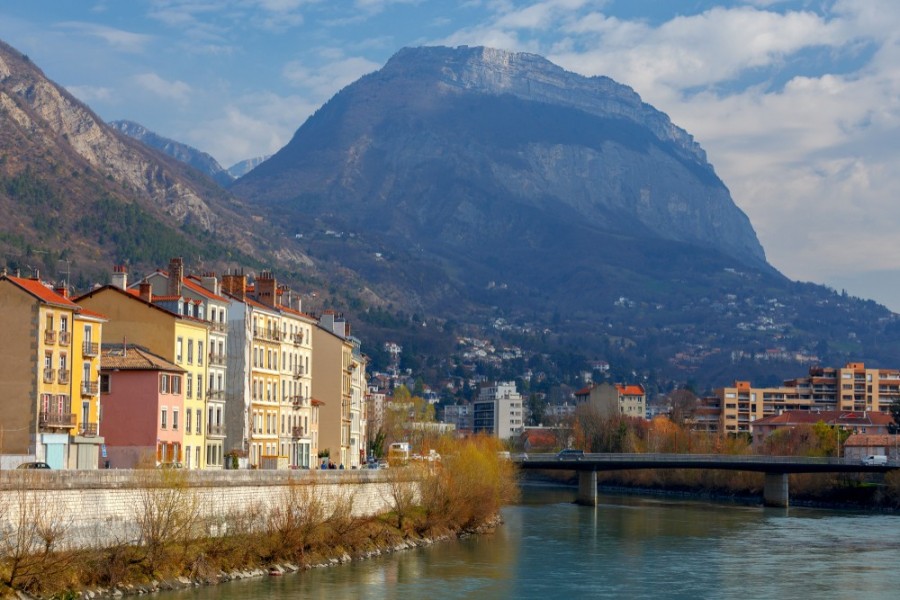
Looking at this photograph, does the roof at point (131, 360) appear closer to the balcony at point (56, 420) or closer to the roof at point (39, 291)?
the roof at point (39, 291)

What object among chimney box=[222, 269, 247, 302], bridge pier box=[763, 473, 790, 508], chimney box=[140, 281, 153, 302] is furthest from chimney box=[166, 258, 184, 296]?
bridge pier box=[763, 473, 790, 508]

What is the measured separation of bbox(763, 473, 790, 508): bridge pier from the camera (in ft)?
546

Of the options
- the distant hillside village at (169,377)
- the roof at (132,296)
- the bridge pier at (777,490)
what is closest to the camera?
the distant hillside village at (169,377)

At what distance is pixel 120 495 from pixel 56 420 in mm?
15906

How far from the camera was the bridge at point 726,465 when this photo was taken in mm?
163750

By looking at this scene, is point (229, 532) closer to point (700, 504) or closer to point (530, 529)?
point (530, 529)

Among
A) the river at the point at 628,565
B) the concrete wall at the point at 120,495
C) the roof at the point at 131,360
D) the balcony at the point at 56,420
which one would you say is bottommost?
the river at the point at 628,565

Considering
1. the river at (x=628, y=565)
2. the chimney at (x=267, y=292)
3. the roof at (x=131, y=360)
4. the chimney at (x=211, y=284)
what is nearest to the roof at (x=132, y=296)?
the roof at (x=131, y=360)

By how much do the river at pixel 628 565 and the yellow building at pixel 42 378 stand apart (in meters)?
15.6

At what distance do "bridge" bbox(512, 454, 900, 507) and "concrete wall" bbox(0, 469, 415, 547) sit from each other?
84.9 meters

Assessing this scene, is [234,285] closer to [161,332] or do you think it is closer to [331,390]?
[331,390]

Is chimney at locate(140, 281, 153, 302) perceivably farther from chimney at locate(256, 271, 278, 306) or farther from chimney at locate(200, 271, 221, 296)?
chimney at locate(256, 271, 278, 306)

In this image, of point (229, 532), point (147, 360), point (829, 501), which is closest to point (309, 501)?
point (229, 532)

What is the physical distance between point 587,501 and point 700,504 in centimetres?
1453
